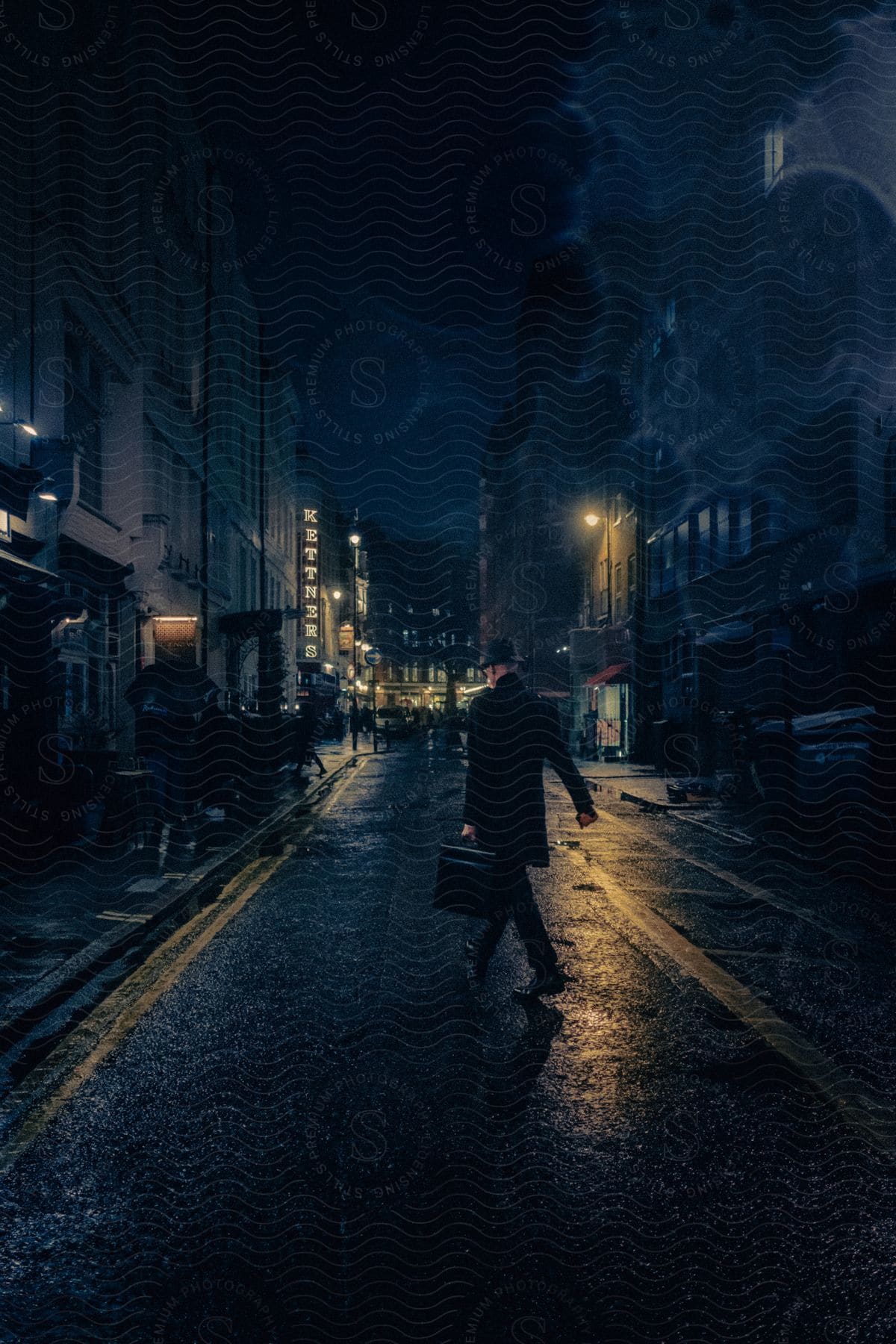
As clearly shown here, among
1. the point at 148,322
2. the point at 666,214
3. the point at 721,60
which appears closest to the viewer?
the point at 148,322

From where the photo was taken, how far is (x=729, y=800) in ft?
53.6

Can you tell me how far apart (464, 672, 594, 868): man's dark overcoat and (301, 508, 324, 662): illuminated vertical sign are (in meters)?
55.5

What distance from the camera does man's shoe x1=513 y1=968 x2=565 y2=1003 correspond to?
539 cm

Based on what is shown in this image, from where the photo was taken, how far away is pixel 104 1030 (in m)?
4.94

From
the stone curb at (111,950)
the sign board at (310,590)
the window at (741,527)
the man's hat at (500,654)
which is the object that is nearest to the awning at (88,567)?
the stone curb at (111,950)

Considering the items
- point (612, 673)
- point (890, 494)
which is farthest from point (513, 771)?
point (612, 673)

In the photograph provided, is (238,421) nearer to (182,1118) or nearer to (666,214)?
(666,214)

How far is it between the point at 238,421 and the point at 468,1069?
33.4 m

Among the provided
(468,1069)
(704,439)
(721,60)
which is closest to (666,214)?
(721,60)

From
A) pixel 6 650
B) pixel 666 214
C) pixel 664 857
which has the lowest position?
pixel 664 857

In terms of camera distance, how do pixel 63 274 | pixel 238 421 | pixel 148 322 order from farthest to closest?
1. pixel 238 421
2. pixel 148 322
3. pixel 63 274

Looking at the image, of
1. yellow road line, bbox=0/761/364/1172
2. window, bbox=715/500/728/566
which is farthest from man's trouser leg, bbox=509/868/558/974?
window, bbox=715/500/728/566

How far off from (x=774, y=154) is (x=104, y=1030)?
24.5 m

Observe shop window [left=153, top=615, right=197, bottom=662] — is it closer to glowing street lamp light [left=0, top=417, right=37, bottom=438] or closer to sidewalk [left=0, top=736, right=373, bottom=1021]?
glowing street lamp light [left=0, top=417, right=37, bottom=438]
